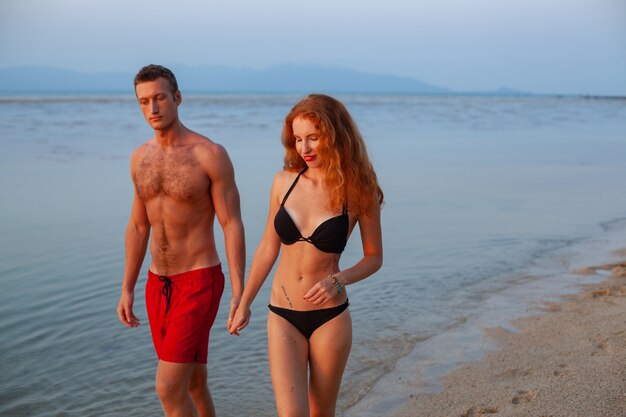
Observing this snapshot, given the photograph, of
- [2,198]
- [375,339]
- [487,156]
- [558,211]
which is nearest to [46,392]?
[375,339]

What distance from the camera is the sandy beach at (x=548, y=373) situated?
4996 mm

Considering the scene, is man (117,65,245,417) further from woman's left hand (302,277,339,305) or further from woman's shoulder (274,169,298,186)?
woman's left hand (302,277,339,305)

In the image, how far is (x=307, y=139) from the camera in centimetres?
385

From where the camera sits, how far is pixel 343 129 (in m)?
3.87

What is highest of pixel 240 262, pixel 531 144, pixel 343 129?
pixel 343 129

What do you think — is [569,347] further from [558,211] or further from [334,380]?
[558,211]

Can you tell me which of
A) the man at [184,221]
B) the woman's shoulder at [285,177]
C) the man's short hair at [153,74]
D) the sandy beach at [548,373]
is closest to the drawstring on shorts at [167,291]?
the man at [184,221]

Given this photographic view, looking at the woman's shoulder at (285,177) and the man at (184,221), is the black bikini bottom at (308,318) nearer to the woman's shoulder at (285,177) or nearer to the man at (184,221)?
the man at (184,221)

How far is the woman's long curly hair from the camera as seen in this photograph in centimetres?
382

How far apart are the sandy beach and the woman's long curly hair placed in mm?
1966

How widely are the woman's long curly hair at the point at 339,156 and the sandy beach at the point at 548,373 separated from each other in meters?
1.97

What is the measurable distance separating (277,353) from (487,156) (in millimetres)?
18353

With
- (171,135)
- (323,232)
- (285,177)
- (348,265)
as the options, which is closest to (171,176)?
(171,135)

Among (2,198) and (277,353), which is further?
(2,198)
